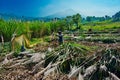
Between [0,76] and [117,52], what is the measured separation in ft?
11.7

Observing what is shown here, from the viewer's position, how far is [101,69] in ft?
23.7

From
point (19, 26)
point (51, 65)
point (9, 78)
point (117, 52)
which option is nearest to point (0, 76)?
point (9, 78)

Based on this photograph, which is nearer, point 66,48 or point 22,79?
point 22,79

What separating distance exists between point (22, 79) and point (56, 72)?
1010 mm

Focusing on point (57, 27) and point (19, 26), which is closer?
point (19, 26)

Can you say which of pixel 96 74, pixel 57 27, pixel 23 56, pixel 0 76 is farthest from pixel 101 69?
pixel 57 27

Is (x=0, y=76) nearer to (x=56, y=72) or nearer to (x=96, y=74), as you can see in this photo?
(x=56, y=72)

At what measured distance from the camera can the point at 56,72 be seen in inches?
311

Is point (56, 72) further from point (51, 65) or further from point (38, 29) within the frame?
point (38, 29)

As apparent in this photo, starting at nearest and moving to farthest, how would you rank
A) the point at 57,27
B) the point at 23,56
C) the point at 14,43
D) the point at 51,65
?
the point at 51,65, the point at 23,56, the point at 14,43, the point at 57,27

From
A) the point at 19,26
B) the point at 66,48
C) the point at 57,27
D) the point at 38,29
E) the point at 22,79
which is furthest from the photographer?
the point at 57,27

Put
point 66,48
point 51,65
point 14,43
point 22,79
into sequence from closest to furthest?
point 22,79
point 51,65
point 66,48
point 14,43

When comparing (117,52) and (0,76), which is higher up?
(117,52)

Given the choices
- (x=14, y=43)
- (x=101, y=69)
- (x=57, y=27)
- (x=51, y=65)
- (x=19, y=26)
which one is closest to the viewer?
(x=101, y=69)
